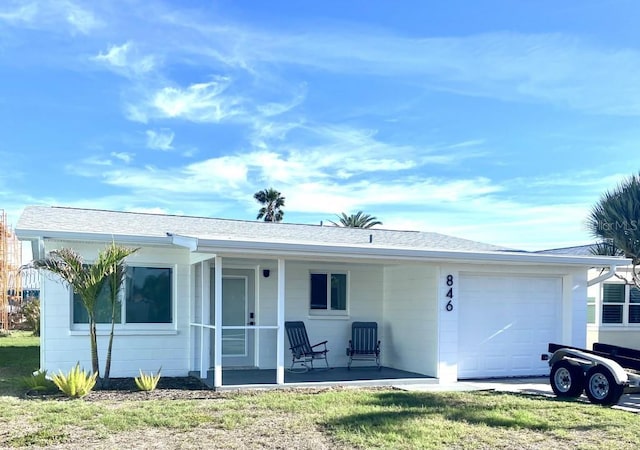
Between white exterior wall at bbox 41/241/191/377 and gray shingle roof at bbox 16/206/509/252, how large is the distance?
19.5 inches

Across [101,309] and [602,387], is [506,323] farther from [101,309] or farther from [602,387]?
[101,309]

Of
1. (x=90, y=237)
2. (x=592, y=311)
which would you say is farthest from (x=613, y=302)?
(x=90, y=237)

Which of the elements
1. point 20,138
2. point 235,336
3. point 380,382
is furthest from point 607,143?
point 20,138

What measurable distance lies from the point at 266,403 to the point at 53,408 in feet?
9.58

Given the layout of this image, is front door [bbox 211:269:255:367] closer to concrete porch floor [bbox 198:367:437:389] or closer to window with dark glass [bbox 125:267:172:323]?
concrete porch floor [bbox 198:367:437:389]

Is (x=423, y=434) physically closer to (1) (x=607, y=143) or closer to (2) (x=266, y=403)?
(2) (x=266, y=403)

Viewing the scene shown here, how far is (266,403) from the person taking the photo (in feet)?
28.6

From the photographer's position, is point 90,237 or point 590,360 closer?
point 590,360

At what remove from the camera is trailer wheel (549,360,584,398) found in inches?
373

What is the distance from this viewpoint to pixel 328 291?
531 inches

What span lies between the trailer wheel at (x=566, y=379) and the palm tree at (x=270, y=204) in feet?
101

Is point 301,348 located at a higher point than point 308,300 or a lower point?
lower

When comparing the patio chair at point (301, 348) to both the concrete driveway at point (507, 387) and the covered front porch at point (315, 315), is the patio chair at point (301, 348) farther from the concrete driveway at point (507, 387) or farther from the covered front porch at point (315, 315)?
the concrete driveway at point (507, 387)

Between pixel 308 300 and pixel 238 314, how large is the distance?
61.7 inches
